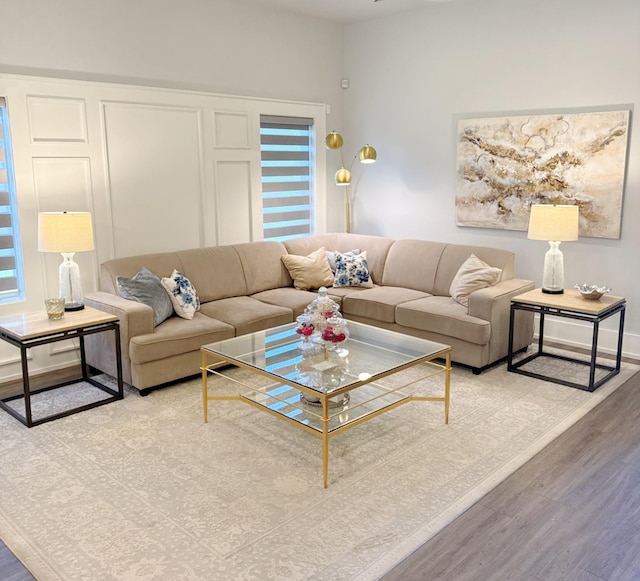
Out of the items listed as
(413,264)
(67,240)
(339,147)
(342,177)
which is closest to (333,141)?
Result: (339,147)

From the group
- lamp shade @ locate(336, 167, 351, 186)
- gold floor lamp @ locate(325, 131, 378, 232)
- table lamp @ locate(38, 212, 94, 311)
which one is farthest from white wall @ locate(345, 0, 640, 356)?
table lamp @ locate(38, 212, 94, 311)

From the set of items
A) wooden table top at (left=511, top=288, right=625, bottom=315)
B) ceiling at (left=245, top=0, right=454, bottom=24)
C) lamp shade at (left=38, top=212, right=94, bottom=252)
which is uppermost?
ceiling at (left=245, top=0, right=454, bottom=24)

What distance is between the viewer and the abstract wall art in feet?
15.5

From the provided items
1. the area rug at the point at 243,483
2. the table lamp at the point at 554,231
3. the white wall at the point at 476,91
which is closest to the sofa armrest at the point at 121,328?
the area rug at the point at 243,483

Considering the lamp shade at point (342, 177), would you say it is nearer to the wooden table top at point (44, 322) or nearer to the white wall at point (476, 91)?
the white wall at point (476, 91)

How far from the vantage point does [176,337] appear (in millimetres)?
4148

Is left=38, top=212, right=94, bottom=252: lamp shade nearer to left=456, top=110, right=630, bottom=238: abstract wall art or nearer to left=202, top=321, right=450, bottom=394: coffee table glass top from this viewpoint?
left=202, top=321, right=450, bottom=394: coffee table glass top

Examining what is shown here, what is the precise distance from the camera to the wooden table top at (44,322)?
368 cm

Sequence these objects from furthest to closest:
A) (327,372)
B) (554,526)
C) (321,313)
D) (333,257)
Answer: (333,257) → (321,313) → (327,372) → (554,526)

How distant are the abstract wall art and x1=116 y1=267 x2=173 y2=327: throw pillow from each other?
9.42 ft

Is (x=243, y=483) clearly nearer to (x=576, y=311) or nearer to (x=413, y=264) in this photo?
(x=576, y=311)

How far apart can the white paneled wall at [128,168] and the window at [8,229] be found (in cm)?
6

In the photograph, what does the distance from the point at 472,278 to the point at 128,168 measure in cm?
287

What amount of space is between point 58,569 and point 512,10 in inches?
201
